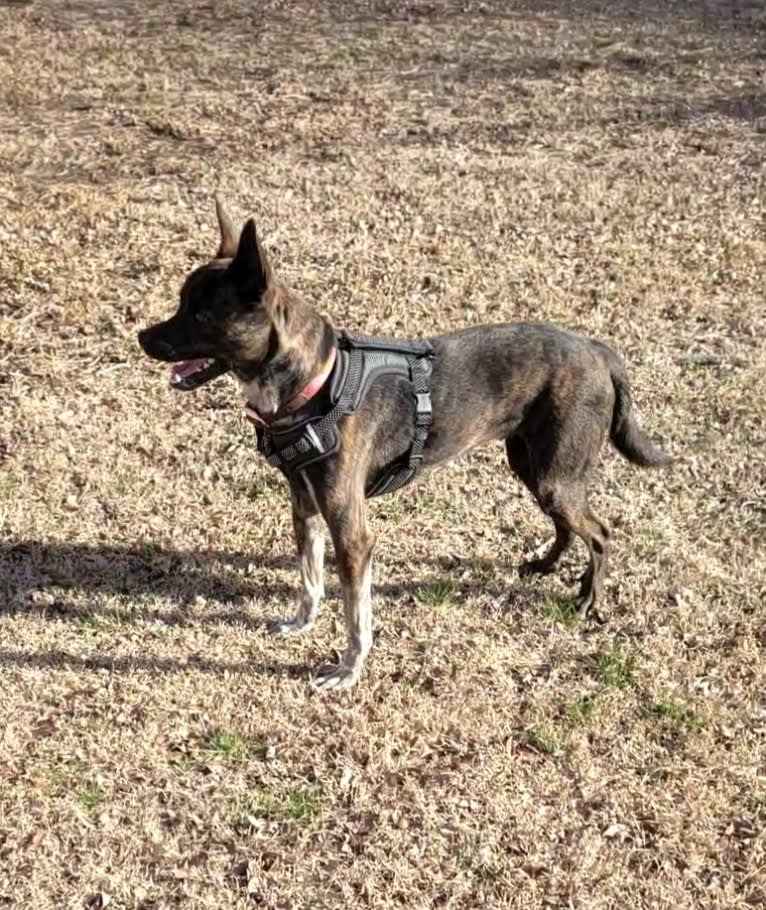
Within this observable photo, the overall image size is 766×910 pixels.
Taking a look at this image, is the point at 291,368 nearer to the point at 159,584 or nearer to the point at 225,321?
the point at 225,321

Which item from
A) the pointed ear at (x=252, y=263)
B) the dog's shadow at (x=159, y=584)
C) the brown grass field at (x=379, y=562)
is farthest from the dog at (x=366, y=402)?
the brown grass field at (x=379, y=562)

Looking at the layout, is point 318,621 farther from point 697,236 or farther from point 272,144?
point 272,144

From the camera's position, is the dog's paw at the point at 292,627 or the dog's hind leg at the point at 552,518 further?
the dog's paw at the point at 292,627

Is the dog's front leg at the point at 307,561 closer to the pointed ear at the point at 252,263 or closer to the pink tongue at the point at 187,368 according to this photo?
the pink tongue at the point at 187,368

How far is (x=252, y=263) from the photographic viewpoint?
3.81 m

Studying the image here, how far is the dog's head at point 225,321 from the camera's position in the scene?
12.7ft

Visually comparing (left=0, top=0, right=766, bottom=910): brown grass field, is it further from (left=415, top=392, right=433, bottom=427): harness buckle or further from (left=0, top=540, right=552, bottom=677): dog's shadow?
(left=415, top=392, right=433, bottom=427): harness buckle

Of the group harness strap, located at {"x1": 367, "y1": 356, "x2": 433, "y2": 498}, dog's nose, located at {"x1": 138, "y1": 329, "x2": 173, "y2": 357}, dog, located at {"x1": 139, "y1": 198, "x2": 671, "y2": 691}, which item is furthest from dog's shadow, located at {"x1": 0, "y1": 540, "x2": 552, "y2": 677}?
A: dog's nose, located at {"x1": 138, "y1": 329, "x2": 173, "y2": 357}

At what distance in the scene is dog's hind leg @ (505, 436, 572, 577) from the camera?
495 cm

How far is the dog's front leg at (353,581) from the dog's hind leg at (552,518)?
0.91m

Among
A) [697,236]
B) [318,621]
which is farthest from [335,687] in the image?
[697,236]

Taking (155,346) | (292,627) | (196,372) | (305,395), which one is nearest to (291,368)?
(305,395)

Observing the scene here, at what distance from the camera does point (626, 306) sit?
809 cm

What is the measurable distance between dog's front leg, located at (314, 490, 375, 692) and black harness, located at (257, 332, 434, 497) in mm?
263
